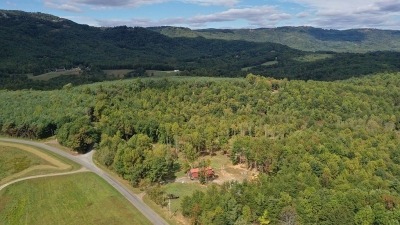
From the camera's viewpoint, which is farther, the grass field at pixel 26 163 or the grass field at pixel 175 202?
the grass field at pixel 26 163

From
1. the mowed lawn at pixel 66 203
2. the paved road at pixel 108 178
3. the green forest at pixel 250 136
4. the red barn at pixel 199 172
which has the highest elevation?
the green forest at pixel 250 136

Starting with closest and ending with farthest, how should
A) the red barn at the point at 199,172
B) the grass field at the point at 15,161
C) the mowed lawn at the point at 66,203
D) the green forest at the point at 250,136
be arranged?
the green forest at the point at 250,136 < the mowed lawn at the point at 66,203 < the red barn at the point at 199,172 < the grass field at the point at 15,161

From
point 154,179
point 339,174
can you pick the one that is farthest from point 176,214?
point 339,174

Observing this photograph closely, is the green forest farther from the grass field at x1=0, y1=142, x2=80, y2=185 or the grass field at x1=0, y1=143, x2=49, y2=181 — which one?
the grass field at x1=0, y1=143, x2=49, y2=181

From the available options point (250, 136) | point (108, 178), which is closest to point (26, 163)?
point (108, 178)

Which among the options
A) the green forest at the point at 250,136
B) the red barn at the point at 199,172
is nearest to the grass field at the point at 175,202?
the red barn at the point at 199,172

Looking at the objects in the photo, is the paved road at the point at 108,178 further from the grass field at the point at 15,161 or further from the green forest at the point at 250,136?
the grass field at the point at 15,161

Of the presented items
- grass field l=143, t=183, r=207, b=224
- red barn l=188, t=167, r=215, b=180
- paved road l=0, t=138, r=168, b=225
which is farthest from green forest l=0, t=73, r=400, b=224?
grass field l=143, t=183, r=207, b=224

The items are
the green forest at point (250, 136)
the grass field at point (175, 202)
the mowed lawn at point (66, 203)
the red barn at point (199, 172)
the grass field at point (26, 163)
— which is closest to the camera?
the green forest at point (250, 136)
